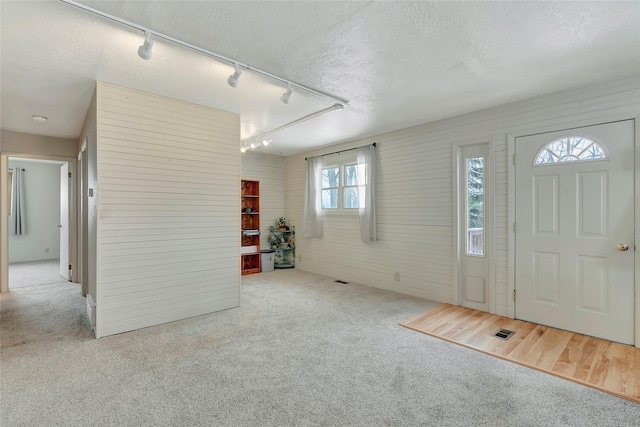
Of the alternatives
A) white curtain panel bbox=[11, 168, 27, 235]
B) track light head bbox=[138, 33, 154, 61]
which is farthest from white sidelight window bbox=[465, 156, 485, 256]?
white curtain panel bbox=[11, 168, 27, 235]

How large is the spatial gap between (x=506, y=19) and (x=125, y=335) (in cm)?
424

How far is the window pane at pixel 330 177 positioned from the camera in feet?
19.0

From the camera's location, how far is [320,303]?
13.6 ft

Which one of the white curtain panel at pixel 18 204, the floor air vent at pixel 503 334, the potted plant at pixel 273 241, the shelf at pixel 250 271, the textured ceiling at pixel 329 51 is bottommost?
the floor air vent at pixel 503 334

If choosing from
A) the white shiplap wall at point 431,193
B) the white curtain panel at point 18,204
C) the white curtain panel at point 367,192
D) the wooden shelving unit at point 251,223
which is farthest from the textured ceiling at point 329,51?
the white curtain panel at point 18,204

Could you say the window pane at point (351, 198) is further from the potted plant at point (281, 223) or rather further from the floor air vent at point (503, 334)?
the floor air vent at point (503, 334)

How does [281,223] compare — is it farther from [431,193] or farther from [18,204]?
[18,204]

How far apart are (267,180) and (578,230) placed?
5241mm

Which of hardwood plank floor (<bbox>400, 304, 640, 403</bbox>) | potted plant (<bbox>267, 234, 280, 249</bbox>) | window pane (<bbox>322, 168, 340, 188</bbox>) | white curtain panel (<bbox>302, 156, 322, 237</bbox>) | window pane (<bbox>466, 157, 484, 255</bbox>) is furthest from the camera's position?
potted plant (<bbox>267, 234, 280, 249</bbox>)

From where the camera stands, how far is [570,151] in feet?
10.4

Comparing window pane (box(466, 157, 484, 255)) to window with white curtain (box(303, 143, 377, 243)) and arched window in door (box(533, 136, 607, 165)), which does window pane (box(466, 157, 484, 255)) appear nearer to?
arched window in door (box(533, 136, 607, 165))

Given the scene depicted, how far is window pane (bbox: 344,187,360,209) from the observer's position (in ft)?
17.9

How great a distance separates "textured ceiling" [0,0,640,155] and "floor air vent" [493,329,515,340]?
2554 millimetres

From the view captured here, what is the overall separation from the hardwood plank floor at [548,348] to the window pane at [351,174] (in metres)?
2.64
